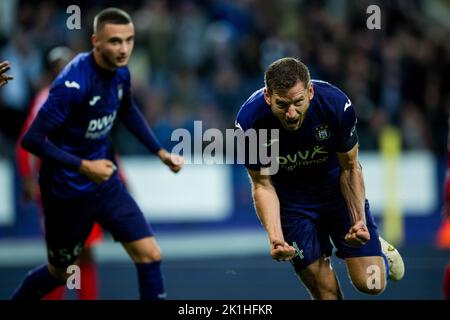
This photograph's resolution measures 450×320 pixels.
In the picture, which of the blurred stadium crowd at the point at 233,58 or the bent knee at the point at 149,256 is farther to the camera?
the blurred stadium crowd at the point at 233,58

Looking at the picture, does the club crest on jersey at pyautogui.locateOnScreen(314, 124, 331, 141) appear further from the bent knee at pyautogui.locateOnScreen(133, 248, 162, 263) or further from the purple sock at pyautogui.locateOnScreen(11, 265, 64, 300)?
the purple sock at pyautogui.locateOnScreen(11, 265, 64, 300)

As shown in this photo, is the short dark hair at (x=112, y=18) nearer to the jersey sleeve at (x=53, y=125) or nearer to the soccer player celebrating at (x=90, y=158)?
the soccer player celebrating at (x=90, y=158)

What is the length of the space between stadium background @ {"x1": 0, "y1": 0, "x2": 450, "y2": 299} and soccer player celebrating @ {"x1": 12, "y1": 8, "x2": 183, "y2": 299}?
11.6 feet

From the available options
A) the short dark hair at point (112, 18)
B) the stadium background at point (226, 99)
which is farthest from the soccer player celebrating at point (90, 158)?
Answer: the stadium background at point (226, 99)

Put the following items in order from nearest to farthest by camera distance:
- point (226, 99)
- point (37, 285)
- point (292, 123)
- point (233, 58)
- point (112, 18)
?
1. point (292, 123)
2. point (112, 18)
3. point (37, 285)
4. point (226, 99)
5. point (233, 58)

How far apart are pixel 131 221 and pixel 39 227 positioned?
5.59m

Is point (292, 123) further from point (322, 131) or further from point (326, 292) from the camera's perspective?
point (326, 292)

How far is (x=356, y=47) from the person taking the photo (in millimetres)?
13258

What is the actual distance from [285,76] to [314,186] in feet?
3.29

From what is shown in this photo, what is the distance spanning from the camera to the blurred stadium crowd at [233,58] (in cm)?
1236

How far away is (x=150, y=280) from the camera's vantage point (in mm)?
6695

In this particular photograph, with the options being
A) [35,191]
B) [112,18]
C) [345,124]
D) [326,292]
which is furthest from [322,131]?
[35,191]

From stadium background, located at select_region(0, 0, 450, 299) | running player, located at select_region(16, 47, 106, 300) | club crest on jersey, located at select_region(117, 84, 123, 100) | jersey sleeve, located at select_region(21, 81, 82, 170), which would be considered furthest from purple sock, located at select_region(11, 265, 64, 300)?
stadium background, located at select_region(0, 0, 450, 299)
